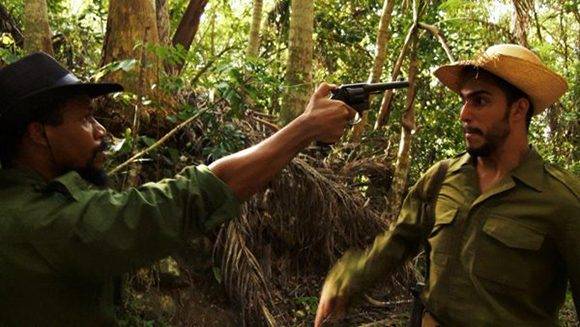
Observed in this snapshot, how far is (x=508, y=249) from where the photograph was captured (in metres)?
2.69

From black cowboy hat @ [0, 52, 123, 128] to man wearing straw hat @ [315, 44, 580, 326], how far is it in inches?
74.5

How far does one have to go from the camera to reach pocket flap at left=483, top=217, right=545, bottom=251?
2652 mm

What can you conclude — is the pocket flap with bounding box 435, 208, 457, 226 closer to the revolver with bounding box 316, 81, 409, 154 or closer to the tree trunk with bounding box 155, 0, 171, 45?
the revolver with bounding box 316, 81, 409, 154

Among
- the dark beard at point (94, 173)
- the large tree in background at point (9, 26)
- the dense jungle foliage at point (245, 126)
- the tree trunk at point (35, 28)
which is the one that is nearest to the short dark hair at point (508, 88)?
the dense jungle foliage at point (245, 126)

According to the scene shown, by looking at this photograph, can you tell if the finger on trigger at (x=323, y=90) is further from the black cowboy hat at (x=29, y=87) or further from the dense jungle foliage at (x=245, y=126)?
the dense jungle foliage at (x=245, y=126)

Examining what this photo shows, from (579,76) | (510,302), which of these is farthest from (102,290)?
(579,76)

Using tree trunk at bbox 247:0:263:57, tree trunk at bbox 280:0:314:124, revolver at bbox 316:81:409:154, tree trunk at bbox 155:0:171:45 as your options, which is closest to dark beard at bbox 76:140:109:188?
revolver at bbox 316:81:409:154

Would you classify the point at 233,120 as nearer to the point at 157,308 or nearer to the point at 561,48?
the point at 157,308

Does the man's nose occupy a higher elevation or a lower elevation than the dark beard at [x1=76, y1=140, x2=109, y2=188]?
higher

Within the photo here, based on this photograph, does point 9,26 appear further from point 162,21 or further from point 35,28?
point 162,21

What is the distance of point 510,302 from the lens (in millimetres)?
2684

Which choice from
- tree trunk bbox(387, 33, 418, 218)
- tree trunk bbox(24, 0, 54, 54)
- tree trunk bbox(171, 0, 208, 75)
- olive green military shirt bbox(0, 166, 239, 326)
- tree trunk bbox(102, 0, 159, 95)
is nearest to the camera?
olive green military shirt bbox(0, 166, 239, 326)

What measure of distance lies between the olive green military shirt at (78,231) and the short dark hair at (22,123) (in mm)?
152

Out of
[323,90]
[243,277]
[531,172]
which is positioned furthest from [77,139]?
[243,277]
